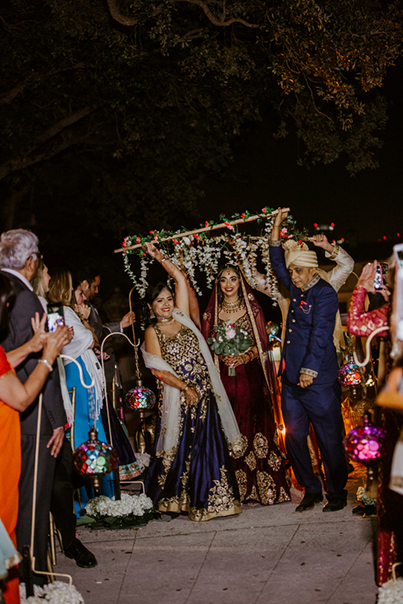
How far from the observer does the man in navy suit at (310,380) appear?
552 centimetres

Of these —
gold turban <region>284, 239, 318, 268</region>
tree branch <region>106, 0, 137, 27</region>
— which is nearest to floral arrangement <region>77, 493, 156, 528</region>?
gold turban <region>284, 239, 318, 268</region>

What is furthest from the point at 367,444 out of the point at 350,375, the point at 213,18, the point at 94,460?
the point at 213,18

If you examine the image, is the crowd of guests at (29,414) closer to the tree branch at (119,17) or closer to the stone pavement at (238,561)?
the stone pavement at (238,561)

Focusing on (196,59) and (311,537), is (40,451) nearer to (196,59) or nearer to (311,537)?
(311,537)

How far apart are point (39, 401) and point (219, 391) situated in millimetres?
2411

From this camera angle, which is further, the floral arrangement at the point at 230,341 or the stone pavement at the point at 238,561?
the floral arrangement at the point at 230,341

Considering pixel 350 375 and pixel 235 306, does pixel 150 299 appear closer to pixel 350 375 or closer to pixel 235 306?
pixel 235 306

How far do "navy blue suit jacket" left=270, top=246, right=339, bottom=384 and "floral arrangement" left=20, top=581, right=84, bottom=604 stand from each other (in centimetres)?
262

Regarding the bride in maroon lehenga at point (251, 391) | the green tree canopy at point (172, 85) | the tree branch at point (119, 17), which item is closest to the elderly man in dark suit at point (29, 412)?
the bride in maroon lehenga at point (251, 391)

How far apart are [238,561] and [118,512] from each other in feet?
4.45

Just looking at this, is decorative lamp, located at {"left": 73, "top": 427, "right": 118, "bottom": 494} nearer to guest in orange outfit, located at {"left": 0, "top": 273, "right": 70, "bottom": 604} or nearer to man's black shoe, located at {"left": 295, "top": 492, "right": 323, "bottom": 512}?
guest in orange outfit, located at {"left": 0, "top": 273, "right": 70, "bottom": 604}

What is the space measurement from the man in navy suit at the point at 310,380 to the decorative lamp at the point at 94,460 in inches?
78.4

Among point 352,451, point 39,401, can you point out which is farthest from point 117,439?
point 352,451

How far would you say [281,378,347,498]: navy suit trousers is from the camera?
5531 mm
